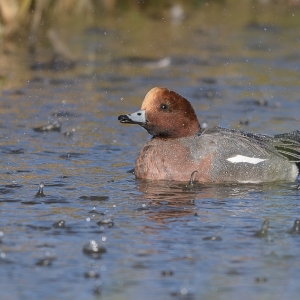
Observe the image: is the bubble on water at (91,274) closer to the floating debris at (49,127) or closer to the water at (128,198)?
the water at (128,198)

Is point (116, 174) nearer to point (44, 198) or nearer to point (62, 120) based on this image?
point (44, 198)

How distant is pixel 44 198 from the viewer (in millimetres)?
6738

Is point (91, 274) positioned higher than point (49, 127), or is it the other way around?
point (49, 127)

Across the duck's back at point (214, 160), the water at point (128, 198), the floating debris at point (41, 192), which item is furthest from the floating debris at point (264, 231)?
the floating debris at point (41, 192)

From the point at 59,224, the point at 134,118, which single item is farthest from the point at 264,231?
the point at 134,118

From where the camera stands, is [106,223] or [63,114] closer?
[106,223]

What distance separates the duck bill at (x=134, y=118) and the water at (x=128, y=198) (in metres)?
0.49

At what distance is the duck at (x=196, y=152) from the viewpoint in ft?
24.6

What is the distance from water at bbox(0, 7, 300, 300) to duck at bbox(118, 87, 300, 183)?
155mm

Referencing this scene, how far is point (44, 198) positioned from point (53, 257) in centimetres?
152

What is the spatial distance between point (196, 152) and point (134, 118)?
1.96 feet

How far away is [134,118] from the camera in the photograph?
24.9ft

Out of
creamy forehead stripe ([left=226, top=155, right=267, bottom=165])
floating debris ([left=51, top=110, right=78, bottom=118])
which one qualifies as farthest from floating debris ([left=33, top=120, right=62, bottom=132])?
creamy forehead stripe ([left=226, top=155, right=267, bottom=165])

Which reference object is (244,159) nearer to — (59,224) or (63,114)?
(59,224)
